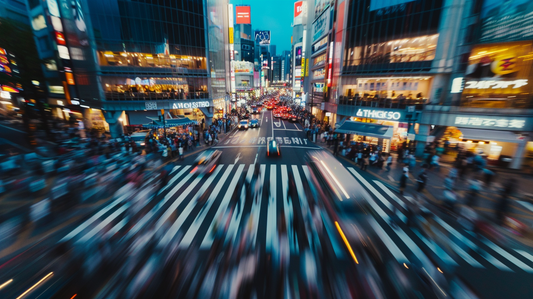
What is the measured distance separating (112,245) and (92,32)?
1168 inches

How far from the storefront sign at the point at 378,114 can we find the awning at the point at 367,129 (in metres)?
0.97

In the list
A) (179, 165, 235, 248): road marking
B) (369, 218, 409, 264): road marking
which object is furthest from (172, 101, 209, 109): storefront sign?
(369, 218, 409, 264): road marking

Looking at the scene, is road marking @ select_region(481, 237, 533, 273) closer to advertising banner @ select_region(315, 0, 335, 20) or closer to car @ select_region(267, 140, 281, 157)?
car @ select_region(267, 140, 281, 157)

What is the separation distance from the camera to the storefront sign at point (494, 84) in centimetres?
1384

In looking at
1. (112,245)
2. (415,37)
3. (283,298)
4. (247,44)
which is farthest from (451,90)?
(247,44)

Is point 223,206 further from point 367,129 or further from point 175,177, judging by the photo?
point 367,129

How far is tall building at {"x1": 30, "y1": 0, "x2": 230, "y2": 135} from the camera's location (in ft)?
80.9

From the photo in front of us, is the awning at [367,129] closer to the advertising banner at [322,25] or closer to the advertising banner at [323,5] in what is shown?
the advertising banner at [322,25]

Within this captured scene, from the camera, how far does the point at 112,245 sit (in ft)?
24.0

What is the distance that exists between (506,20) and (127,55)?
3745 cm

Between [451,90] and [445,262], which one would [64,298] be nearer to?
[445,262]

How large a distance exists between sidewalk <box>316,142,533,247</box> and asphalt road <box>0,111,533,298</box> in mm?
1123

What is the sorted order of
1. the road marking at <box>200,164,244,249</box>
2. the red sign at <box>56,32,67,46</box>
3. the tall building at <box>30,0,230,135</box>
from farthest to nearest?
the red sign at <box>56,32,67,46</box>, the tall building at <box>30,0,230,135</box>, the road marking at <box>200,164,244,249</box>

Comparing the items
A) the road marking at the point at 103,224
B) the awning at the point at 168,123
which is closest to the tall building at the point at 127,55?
the awning at the point at 168,123
